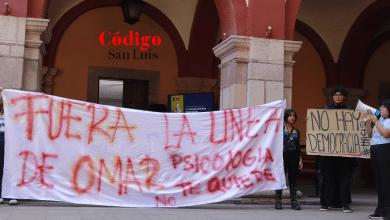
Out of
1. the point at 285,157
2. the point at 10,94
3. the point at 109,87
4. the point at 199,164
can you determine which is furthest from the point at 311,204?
the point at 109,87

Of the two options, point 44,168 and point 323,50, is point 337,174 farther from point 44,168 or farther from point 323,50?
point 323,50

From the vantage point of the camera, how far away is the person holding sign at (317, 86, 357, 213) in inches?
235

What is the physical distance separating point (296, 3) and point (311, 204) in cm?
Answer: 303

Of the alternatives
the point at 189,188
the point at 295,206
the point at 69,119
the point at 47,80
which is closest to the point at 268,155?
the point at 295,206

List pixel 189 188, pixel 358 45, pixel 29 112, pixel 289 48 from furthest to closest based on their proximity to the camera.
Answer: pixel 358 45
pixel 289 48
pixel 189 188
pixel 29 112

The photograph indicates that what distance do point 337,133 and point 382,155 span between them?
787 millimetres

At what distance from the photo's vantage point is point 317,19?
11258mm

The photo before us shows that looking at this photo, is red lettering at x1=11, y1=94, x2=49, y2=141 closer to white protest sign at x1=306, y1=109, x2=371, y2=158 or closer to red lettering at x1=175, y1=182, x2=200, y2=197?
red lettering at x1=175, y1=182, x2=200, y2=197

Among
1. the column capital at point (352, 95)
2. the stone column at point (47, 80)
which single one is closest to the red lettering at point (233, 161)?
the stone column at point (47, 80)

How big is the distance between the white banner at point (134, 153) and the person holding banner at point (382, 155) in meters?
1.12

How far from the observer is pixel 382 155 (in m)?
5.34

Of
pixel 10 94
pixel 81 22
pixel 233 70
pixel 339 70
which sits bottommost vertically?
pixel 10 94

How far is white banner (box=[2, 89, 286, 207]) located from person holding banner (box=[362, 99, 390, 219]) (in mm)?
1116

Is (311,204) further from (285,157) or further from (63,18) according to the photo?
(63,18)
